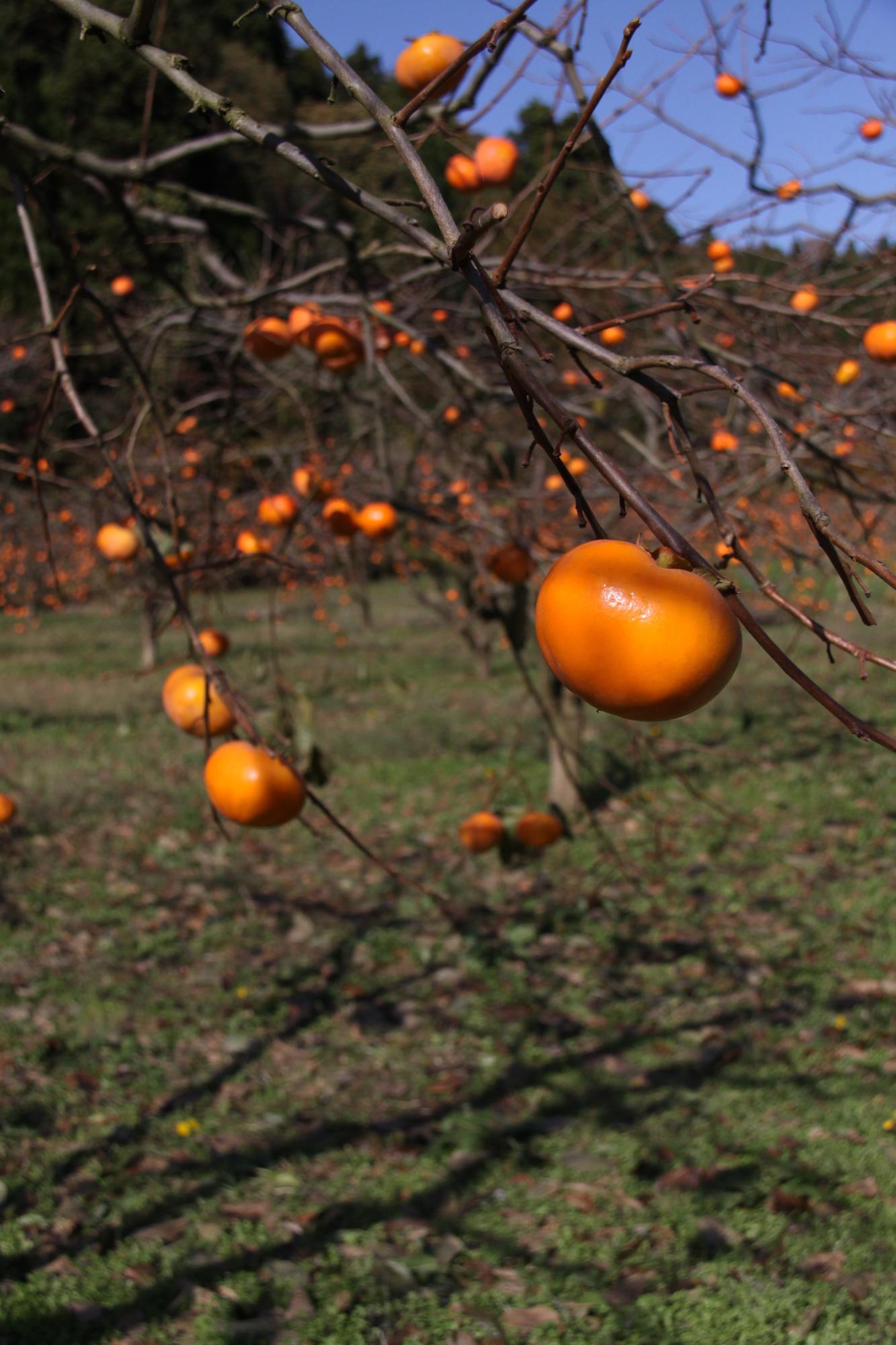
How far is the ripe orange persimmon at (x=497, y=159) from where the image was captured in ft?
9.70

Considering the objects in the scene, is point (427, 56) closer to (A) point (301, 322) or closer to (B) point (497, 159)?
(B) point (497, 159)

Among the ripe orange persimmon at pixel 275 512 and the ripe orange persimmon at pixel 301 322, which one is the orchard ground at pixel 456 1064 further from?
the ripe orange persimmon at pixel 301 322

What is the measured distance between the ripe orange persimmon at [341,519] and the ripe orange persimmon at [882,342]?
1.52m

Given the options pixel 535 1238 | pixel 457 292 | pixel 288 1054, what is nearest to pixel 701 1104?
pixel 535 1238

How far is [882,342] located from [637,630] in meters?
2.58

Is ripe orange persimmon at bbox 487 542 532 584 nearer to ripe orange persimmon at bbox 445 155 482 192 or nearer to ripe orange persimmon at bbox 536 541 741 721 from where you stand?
ripe orange persimmon at bbox 445 155 482 192

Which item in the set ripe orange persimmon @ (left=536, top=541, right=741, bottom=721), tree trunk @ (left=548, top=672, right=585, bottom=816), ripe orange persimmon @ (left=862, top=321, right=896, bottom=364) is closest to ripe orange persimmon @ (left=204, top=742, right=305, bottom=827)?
ripe orange persimmon @ (left=536, top=541, right=741, bottom=721)

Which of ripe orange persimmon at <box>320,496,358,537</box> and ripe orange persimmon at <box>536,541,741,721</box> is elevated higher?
ripe orange persimmon at <box>320,496,358,537</box>

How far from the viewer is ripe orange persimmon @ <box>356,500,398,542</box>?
3154 mm

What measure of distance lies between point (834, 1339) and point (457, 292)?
5.58 metres

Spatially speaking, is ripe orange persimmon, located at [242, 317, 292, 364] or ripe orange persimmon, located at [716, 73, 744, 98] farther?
ripe orange persimmon, located at [716, 73, 744, 98]

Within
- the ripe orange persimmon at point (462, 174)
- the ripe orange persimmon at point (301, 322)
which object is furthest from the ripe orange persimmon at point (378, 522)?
the ripe orange persimmon at point (462, 174)

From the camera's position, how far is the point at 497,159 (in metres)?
2.97

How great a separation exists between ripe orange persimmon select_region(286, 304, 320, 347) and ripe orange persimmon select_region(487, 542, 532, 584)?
2.45ft
